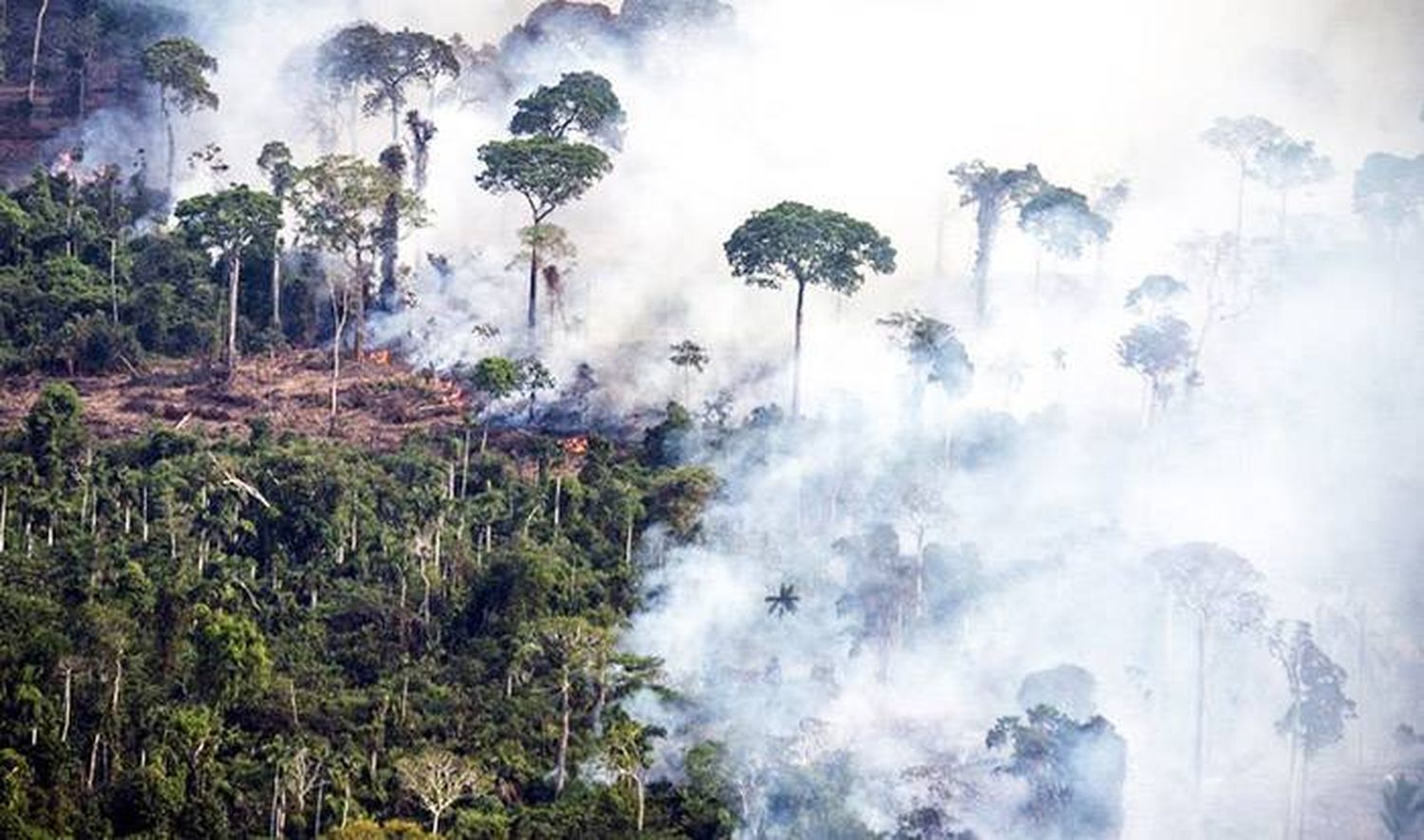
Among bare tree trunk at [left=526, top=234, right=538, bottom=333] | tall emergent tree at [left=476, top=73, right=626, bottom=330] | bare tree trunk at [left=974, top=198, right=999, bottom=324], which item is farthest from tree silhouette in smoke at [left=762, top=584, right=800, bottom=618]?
bare tree trunk at [left=974, top=198, right=999, bottom=324]

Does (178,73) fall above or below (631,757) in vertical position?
above

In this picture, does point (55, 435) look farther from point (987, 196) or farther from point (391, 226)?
point (987, 196)

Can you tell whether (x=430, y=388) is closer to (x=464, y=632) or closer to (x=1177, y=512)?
(x=464, y=632)

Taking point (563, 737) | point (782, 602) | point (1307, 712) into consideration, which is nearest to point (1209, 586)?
point (1307, 712)

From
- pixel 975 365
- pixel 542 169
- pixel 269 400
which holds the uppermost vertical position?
pixel 542 169

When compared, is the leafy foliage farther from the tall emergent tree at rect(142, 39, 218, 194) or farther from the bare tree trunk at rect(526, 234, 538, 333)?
the tall emergent tree at rect(142, 39, 218, 194)

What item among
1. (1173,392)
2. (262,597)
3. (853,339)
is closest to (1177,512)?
(1173,392)
